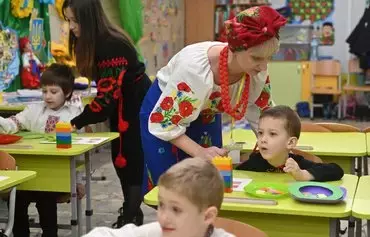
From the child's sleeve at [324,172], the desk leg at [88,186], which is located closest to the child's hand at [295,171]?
the child's sleeve at [324,172]

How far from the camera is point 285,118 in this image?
2588 millimetres

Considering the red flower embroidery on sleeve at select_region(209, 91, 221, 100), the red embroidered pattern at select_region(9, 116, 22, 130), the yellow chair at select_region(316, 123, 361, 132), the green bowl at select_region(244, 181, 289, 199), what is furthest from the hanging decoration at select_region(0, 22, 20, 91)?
the green bowl at select_region(244, 181, 289, 199)

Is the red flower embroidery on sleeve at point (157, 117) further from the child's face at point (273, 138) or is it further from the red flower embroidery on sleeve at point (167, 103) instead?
the child's face at point (273, 138)

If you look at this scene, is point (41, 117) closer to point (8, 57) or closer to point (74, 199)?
point (74, 199)

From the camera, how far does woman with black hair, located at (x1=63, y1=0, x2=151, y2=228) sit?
3.48 metres

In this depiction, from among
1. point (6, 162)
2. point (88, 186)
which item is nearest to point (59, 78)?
point (88, 186)

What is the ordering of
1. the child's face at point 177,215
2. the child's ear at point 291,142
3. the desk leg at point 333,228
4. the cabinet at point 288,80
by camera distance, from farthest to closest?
the cabinet at point 288,80 < the child's ear at point 291,142 < the desk leg at point 333,228 < the child's face at point 177,215

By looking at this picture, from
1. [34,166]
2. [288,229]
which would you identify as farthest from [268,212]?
[34,166]

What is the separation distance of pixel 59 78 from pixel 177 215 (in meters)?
2.38

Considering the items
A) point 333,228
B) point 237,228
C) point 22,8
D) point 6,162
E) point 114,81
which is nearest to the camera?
point 237,228

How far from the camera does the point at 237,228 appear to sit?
191 centimetres

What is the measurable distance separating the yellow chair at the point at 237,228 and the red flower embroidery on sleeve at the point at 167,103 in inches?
24.4

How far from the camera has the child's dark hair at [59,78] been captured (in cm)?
386

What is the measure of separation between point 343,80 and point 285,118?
7726 millimetres
